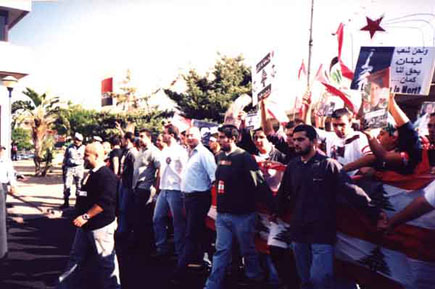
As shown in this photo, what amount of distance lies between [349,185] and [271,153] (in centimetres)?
248

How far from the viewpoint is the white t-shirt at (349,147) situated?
17.4 ft

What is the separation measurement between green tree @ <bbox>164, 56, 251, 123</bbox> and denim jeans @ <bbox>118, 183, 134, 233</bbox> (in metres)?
29.7

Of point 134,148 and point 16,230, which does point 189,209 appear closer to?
point 134,148

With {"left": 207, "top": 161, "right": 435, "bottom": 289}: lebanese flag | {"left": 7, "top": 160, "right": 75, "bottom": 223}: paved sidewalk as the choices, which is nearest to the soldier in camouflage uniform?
{"left": 7, "top": 160, "right": 75, "bottom": 223}: paved sidewalk

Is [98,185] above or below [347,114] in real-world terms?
below

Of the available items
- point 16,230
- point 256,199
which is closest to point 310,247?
point 256,199

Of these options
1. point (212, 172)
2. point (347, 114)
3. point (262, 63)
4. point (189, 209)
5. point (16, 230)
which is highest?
point (262, 63)

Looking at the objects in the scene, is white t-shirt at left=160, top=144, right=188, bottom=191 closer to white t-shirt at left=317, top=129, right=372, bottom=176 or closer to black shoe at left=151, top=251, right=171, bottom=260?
black shoe at left=151, top=251, right=171, bottom=260

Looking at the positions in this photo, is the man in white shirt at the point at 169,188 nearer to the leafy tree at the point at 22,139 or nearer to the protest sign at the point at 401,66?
the protest sign at the point at 401,66

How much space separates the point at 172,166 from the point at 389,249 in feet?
13.8

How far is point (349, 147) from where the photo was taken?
5422 mm

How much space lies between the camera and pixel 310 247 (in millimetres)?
4617

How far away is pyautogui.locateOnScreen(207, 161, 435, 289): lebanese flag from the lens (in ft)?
13.1

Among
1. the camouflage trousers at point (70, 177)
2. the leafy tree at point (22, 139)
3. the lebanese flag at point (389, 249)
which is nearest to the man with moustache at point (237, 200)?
the lebanese flag at point (389, 249)
